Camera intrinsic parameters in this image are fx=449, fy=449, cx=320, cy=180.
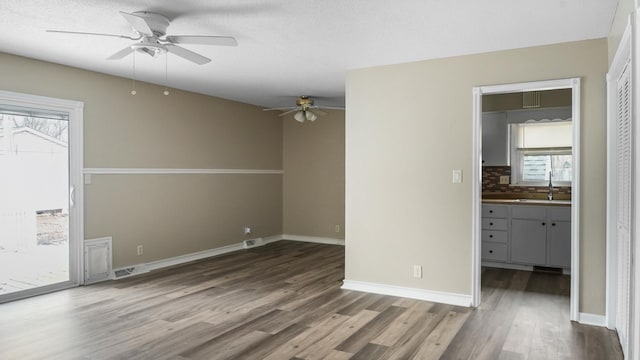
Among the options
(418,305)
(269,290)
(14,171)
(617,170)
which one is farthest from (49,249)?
(617,170)

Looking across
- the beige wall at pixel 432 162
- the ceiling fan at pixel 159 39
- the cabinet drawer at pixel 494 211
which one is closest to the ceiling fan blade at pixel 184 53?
the ceiling fan at pixel 159 39

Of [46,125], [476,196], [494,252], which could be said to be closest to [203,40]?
[46,125]

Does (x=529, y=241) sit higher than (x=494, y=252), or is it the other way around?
(x=529, y=241)

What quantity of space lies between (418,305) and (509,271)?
79.5 inches

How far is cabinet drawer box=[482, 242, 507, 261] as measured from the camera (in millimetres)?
5688

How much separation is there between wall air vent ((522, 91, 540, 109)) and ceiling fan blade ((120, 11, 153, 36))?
491 centimetres

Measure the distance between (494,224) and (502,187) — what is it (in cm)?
87

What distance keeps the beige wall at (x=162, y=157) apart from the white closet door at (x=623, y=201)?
16.1ft

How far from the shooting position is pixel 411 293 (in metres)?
4.40

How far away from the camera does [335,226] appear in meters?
7.70

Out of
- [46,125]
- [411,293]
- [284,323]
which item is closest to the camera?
[284,323]

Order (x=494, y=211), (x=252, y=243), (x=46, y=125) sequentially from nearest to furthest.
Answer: (x=46, y=125) < (x=494, y=211) < (x=252, y=243)

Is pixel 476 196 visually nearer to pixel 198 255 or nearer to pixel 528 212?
pixel 528 212

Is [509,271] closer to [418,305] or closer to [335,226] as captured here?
[418,305]
